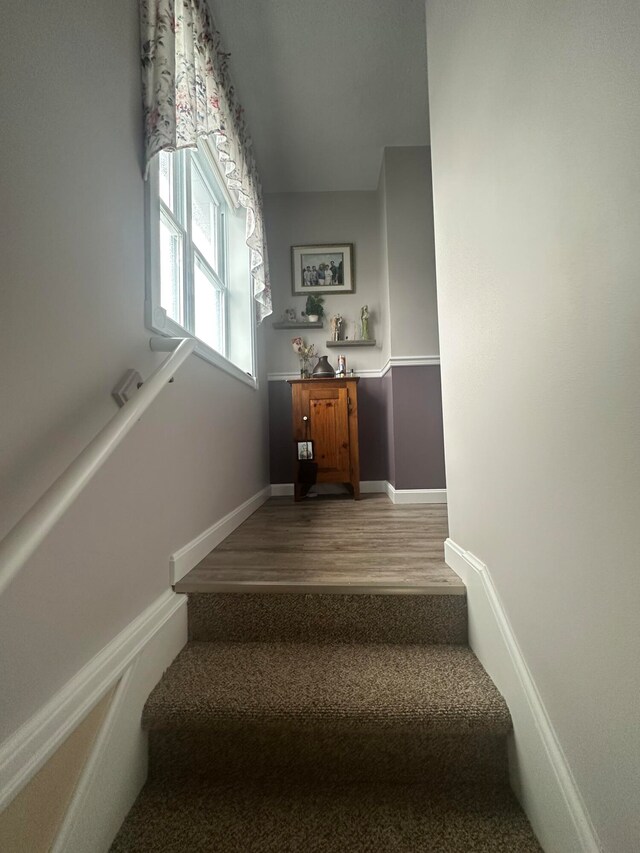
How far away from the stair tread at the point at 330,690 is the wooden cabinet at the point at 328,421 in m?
2.00

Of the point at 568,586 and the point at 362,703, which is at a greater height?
the point at 568,586

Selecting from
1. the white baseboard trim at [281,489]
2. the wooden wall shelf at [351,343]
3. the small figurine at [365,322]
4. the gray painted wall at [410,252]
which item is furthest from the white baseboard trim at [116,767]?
the small figurine at [365,322]

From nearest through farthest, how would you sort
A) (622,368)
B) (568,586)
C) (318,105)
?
(622,368) → (568,586) → (318,105)

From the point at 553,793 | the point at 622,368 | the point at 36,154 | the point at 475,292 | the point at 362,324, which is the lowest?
the point at 553,793

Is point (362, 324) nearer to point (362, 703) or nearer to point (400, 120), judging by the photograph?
point (400, 120)

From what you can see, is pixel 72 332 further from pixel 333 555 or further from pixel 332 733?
pixel 333 555

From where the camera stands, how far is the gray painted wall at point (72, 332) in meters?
0.68

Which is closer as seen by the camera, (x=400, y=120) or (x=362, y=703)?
(x=362, y=703)

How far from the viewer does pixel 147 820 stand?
0.85m

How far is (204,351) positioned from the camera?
173cm

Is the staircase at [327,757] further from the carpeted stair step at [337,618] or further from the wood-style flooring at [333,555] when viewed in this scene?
the wood-style flooring at [333,555]

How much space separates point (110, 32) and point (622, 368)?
140cm

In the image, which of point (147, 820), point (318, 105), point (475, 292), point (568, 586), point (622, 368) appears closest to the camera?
point (622, 368)

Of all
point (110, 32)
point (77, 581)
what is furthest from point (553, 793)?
point (110, 32)
